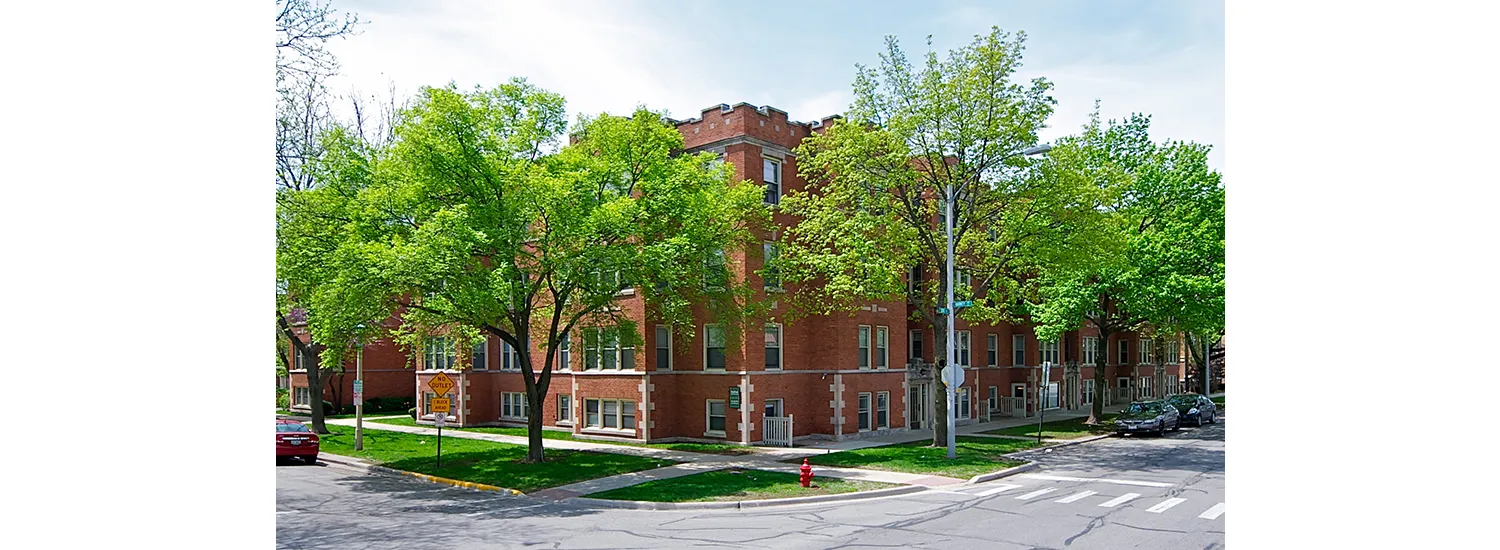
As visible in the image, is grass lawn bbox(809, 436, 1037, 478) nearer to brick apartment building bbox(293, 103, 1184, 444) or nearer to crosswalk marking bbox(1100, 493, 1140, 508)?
crosswalk marking bbox(1100, 493, 1140, 508)

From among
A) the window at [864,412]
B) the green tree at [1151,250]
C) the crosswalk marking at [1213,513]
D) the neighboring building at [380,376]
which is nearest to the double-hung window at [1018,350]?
the green tree at [1151,250]

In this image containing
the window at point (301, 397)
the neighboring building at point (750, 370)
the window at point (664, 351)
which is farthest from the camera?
the window at point (301, 397)

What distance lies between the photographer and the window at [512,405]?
35844mm

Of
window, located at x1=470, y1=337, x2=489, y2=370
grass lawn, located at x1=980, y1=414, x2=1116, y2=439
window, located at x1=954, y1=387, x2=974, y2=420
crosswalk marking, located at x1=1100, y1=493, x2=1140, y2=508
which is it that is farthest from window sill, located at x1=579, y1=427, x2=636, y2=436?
crosswalk marking, located at x1=1100, y1=493, x2=1140, y2=508

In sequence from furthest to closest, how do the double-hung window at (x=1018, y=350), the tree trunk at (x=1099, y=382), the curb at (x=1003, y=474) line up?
the double-hung window at (x=1018, y=350) → the tree trunk at (x=1099, y=382) → the curb at (x=1003, y=474)

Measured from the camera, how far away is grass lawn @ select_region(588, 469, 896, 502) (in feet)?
55.5

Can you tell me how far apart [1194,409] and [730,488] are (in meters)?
25.2

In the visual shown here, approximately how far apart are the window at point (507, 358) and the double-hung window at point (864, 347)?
1356 cm

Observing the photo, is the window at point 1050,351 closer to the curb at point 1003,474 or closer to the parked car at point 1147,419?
the parked car at point 1147,419

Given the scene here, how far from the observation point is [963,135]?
2381 centimetres

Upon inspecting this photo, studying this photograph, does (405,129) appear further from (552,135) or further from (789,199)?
(789,199)

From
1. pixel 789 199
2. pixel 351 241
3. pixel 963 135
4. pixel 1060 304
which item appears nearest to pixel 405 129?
pixel 351 241

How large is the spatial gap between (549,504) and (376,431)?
796 inches

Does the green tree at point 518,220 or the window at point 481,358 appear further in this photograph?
the window at point 481,358
